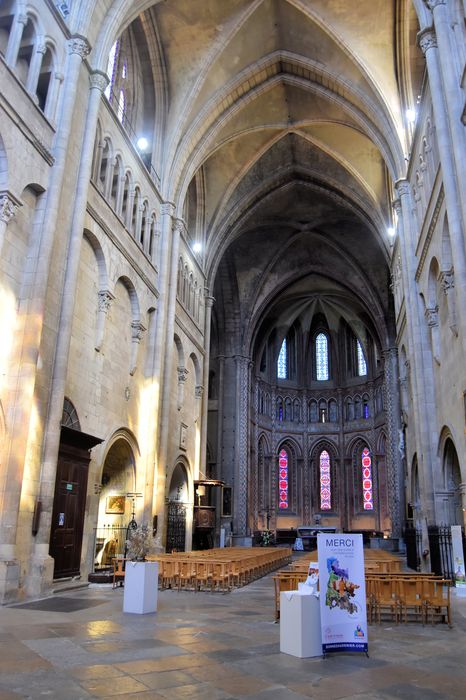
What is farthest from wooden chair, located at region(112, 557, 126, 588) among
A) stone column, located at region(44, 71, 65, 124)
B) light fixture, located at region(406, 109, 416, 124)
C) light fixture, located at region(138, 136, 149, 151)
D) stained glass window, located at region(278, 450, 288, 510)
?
stained glass window, located at region(278, 450, 288, 510)

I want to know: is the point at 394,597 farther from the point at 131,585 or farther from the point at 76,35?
the point at 76,35

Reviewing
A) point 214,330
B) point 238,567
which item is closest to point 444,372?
point 238,567

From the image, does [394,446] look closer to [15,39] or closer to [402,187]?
[402,187]

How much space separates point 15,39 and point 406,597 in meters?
13.6

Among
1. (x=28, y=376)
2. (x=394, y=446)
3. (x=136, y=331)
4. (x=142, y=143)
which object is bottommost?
(x=28, y=376)

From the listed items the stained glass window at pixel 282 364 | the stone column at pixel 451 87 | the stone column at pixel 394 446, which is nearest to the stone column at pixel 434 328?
the stone column at pixel 451 87

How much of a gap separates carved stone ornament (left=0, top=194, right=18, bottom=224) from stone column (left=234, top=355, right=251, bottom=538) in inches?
1043

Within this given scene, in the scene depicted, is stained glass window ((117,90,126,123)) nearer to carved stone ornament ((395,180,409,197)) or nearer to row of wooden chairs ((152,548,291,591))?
carved stone ornament ((395,180,409,197))

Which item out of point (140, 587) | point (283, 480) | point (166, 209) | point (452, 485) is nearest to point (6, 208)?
point (140, 587)

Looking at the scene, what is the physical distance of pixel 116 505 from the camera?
1923 centimetres

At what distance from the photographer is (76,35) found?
49.0ft

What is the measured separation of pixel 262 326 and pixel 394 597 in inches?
1414

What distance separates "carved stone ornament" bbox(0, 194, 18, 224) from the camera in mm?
11828

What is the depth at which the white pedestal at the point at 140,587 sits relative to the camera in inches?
376
